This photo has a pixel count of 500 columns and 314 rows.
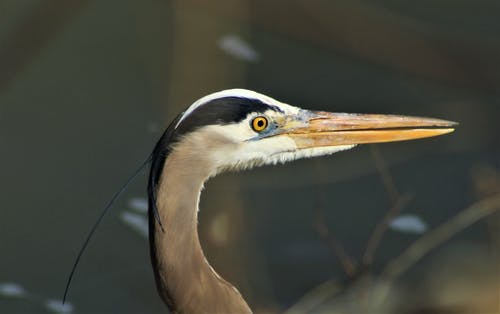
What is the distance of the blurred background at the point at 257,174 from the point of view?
4598 mm

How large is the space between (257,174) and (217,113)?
255cm

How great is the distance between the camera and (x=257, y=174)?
5359 mm

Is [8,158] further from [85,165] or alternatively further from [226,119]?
[226,119]

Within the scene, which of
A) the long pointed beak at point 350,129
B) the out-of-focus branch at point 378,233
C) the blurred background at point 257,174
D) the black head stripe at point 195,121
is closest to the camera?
the black head stripe at point 195,121

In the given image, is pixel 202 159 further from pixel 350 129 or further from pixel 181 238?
pixel 350 129

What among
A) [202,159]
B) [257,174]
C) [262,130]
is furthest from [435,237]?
[202,159]

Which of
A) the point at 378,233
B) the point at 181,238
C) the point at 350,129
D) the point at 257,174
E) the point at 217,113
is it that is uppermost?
the point at 217,113

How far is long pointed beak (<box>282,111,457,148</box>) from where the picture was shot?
3027 millimetres

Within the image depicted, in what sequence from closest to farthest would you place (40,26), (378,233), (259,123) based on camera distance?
(40,26)
(259,123)
(378,233)

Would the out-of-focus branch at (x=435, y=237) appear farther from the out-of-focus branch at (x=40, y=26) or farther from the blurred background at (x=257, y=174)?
the out-of-focus branch at (x=40, y=26)

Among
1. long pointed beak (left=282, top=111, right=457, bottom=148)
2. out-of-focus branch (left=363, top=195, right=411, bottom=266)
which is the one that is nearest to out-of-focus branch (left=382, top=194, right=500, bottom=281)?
out-of-focus branch (left=363, top=195, right=411, bottom=266)

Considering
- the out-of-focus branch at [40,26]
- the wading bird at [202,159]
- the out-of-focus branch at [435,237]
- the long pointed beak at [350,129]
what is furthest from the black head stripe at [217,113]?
the out-of-focus branch at [435,237]

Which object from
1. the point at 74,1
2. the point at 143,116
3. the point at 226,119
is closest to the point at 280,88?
the point at 143,116

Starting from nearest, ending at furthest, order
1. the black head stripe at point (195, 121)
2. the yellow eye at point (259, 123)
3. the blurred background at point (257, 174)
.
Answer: the black head stripe at point (195, 121) → the yellow eye at point (259, 123) → the blurred background at point (257, 174)
